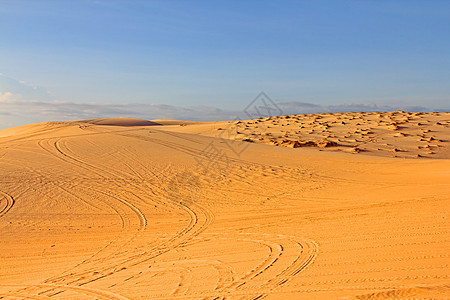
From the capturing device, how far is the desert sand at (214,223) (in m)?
5.38

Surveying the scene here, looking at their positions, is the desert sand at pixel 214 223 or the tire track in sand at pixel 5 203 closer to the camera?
the desert sand at pixel 214 223

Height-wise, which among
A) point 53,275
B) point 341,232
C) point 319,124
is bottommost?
point 53,275

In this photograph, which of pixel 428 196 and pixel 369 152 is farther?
pixel 369 152

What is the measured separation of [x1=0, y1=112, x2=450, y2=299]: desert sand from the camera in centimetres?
538

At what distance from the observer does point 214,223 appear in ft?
31.5

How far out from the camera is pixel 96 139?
21.4 metres

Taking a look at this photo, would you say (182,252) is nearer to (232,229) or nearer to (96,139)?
(232,229)

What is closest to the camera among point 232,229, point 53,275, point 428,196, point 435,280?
point 435,280

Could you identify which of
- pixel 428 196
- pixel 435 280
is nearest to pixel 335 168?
pixel 428 196

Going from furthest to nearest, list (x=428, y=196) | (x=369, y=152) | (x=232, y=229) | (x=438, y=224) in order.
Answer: (x=369, y=152) → (x=428, y=196) → (x=232, y=229) → (x=438, y=224)

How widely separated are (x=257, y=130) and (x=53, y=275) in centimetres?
2675

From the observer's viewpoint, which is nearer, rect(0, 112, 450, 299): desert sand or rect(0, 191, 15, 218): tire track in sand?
rect(0, 112, 450, 299): desert sand

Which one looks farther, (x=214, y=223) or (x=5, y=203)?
(x=5, y=203)

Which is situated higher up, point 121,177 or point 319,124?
point 319,124
